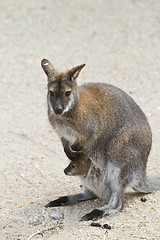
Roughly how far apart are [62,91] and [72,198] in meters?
1.43

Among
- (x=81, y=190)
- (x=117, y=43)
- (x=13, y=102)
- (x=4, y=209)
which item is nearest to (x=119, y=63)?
(x=117, y=43)

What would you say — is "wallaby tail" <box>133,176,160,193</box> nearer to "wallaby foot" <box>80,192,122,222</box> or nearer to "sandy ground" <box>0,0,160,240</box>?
"sandy ground" <box>0,0,160,240</box>

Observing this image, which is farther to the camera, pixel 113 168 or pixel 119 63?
pixel 119 63

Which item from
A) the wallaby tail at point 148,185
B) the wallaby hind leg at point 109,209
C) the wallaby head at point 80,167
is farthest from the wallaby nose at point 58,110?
the wallaby tail at point 148,185

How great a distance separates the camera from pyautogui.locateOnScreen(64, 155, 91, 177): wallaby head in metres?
4.98

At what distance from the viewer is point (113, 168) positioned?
4.91 m

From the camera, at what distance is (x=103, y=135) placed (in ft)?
16.1

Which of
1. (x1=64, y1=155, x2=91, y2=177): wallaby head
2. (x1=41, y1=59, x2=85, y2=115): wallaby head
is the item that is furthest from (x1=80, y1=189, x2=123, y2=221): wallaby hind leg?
(x1=41, y1=59, x2=85, y2=115): wallaby head

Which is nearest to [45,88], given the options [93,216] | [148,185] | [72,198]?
[72,198]

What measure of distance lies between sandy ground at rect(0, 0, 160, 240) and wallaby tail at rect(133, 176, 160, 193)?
10cm

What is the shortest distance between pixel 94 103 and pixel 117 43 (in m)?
5.97

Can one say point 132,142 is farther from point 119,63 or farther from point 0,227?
point 119,63

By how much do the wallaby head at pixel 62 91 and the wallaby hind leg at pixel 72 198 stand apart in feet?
3.75

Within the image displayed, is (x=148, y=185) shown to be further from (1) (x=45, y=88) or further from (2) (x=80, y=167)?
(1) (x=45, y=88)
